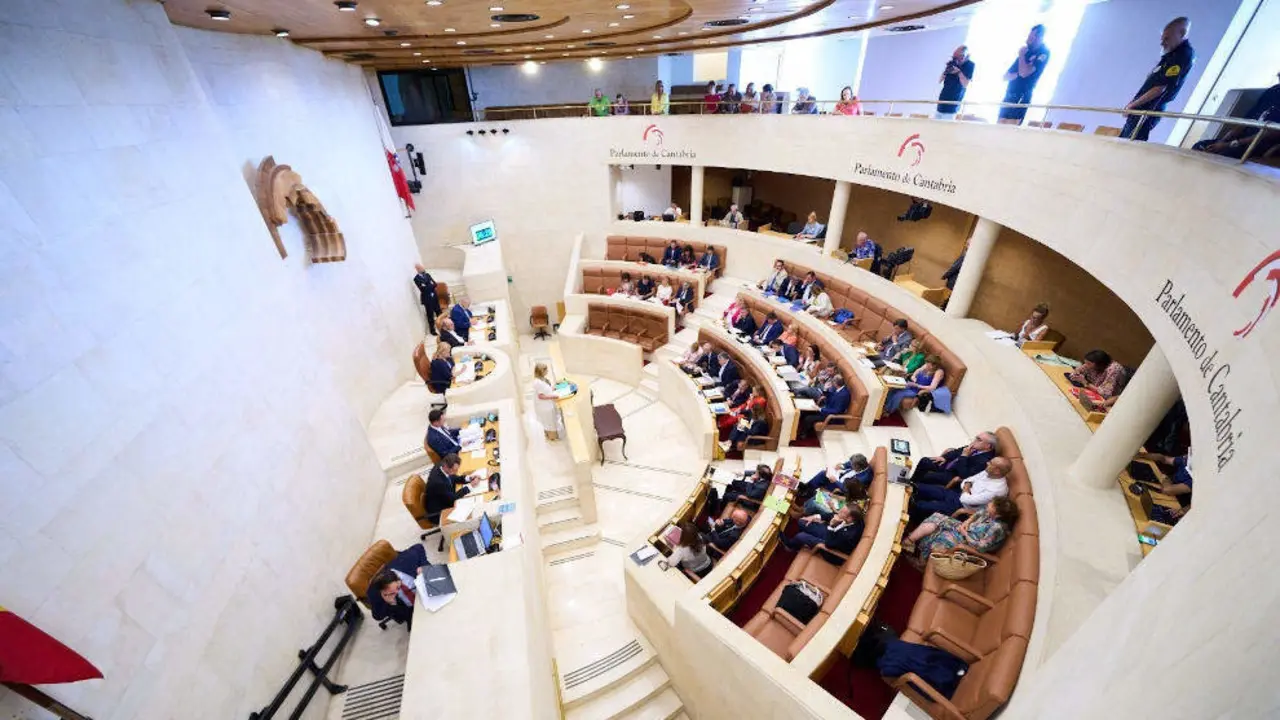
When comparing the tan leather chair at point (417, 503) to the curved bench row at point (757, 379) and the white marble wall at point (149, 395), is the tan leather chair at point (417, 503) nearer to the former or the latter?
the white marble wall at point (149, 395)

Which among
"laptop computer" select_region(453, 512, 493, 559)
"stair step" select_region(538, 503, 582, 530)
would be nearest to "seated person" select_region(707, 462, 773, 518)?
"stair step" select_region(538, 503, 582, 530)

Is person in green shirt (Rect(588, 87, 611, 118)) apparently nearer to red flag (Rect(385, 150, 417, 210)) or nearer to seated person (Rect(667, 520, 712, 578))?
red flag (Rect(385, 150, 417, 210))

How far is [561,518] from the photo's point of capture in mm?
6434

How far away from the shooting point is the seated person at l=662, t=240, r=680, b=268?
11.8 metres

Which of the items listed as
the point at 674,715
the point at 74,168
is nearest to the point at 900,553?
the point at 674,715

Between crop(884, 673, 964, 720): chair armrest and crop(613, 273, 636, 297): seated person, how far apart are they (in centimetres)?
915

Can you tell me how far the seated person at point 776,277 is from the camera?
9805 millimetres

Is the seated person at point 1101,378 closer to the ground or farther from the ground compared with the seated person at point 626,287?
farther from the ground

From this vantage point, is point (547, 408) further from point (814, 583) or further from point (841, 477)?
point (814, 583)

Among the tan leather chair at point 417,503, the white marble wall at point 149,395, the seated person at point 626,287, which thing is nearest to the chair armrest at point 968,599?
the tan leather chair at point 417,503

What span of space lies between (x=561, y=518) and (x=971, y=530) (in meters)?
4.61

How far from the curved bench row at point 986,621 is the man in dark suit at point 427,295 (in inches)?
375

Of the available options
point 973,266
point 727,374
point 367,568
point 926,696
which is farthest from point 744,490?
point 973,266

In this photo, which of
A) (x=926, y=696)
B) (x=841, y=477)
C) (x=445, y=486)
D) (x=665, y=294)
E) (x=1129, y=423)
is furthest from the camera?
(x=665, y=294)
